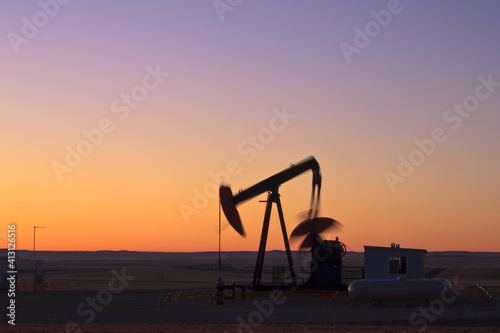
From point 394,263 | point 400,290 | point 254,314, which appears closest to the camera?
point 254,314

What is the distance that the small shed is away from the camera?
37438 millimetres

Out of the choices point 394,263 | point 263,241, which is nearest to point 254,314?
point 263,241

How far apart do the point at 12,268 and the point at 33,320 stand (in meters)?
17.7

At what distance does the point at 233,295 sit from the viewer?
35.7 metres

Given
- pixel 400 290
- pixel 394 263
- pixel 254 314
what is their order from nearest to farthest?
pixel 254 314
pixel 400 290
pixel 394 263

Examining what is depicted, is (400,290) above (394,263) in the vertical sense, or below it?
below

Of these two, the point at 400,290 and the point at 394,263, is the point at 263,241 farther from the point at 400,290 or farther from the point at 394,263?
the point at 400,290

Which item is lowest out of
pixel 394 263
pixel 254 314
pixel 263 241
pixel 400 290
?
pixel 254 314

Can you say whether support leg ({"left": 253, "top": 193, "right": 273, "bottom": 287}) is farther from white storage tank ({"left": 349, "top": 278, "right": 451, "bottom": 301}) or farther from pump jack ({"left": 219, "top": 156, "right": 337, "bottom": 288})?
white storage tank ({"left": 349, "top": 278, "right": 451, "bottom": 301})

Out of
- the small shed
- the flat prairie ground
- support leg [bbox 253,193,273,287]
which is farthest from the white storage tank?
support leg [bbox 253,193,273,287]

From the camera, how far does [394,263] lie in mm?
37594

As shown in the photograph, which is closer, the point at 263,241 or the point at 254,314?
the point at 254,314

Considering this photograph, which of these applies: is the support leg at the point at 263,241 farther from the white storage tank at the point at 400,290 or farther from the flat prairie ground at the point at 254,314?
the white storage tank at the point at 400,290

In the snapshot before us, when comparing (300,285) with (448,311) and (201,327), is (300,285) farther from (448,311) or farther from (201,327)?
(201,327)
